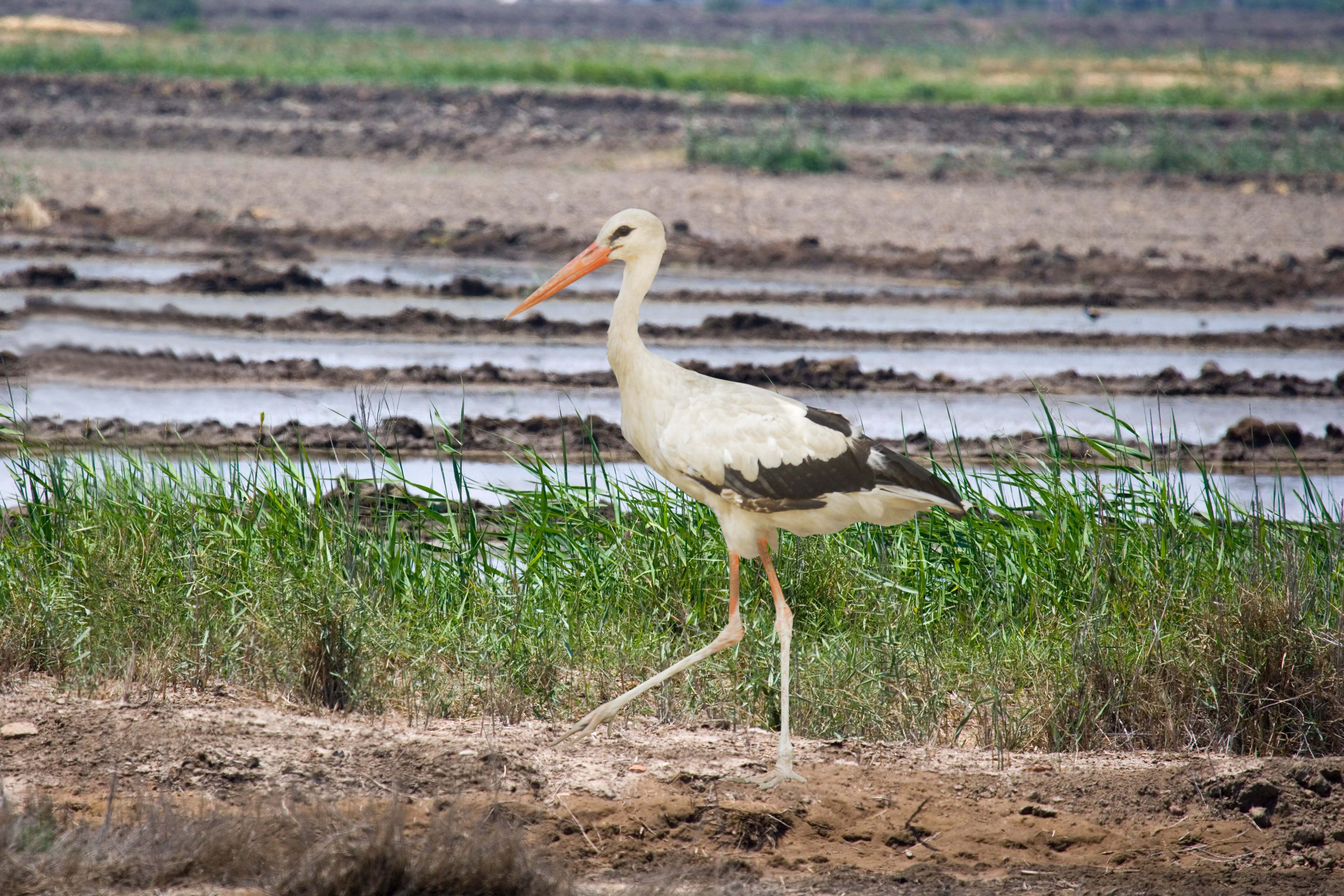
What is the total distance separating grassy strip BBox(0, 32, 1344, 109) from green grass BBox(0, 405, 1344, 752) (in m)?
26.3

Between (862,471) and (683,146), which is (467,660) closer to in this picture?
(862,471)

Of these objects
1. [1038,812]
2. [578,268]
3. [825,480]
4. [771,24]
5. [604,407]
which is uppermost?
[771,24]

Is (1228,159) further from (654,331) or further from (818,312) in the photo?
(654,331)

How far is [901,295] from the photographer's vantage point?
15.0 m

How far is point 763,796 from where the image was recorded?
4.27m

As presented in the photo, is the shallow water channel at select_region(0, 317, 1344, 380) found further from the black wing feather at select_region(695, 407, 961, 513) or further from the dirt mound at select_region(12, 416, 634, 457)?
the black wing feather at select_region(695, 407, 961, 513)

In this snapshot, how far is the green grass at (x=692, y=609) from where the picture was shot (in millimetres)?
5051

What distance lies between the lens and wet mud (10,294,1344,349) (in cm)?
1240

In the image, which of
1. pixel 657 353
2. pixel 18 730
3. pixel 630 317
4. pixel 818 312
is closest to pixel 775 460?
pixel 630 317

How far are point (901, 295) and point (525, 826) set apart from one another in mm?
11626

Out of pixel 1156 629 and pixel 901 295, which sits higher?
pixel 901 295

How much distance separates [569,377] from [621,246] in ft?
20.9

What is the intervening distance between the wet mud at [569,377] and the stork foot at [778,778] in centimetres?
638

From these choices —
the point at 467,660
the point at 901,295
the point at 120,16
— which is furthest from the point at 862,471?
the point at 120,16
